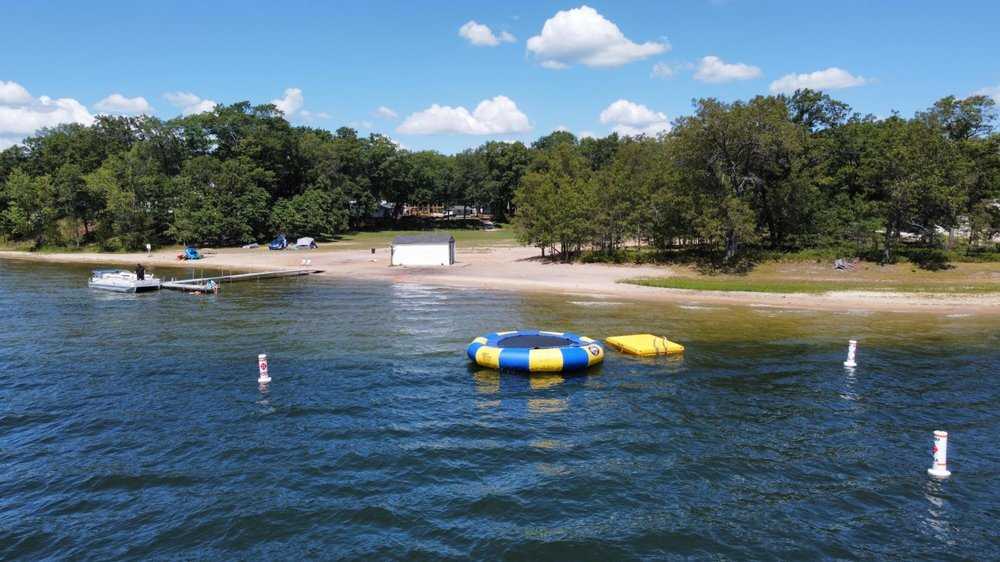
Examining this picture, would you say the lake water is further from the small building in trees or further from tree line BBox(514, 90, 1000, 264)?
the small building in trees

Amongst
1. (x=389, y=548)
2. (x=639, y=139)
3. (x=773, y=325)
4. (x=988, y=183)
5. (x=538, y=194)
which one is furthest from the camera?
(x=639, y=139)

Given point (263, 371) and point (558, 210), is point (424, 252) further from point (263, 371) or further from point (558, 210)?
point (263, 371)

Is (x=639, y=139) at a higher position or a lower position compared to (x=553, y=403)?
higher

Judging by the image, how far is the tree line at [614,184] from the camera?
184 ft

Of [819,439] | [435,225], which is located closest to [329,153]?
[435,225]

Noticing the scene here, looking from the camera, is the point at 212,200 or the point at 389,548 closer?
the point at 389,548

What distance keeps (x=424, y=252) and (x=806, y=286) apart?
125 ft

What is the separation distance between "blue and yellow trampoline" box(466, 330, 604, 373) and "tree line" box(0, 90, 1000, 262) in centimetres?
3306

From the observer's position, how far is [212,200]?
295 ft

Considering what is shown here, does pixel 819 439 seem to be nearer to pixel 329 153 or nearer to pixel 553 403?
pixel 553 403

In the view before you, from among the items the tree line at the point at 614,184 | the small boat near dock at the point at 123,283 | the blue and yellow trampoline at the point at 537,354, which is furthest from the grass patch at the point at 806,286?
the small boat near dock at the point at 123,283

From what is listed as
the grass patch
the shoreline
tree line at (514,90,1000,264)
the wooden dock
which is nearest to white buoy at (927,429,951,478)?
the shoreline

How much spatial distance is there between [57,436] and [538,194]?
5689 cm

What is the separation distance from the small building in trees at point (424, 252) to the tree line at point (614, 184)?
923 cm
